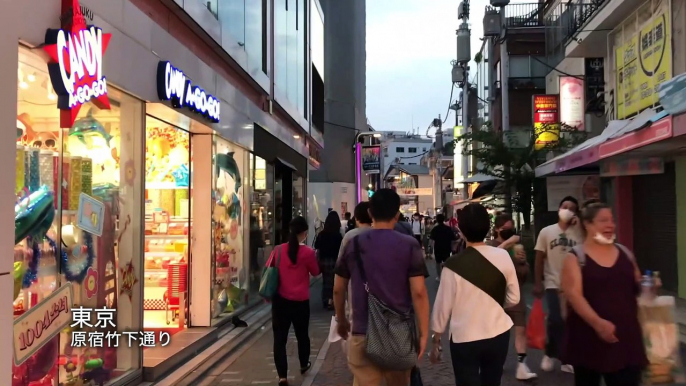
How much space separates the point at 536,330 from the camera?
6.18 meters

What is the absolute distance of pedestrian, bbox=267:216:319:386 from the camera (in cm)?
655

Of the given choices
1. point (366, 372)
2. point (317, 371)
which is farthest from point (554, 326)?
point (366, 372)

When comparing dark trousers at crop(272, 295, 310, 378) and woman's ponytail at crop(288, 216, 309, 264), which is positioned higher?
woman's ponytail at crop(288, 216, 309, 264)

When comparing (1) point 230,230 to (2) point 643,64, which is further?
(2) point 643,64

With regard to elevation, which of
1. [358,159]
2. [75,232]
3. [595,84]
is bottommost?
[75,232]

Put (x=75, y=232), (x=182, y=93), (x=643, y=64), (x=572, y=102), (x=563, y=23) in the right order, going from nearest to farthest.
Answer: (x=75, y=232) < (x=182, y=93) < (x=643, y=64) < (x=572, y=102) < (x=563, y=23)

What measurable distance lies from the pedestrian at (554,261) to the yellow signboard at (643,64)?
6.90 meters

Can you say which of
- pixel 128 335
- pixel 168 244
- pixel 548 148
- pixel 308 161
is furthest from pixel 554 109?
pixel 128 335

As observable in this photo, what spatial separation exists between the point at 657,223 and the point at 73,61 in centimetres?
1252

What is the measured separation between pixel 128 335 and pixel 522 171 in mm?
12887

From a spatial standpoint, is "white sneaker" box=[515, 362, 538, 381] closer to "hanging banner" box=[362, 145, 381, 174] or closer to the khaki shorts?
the khaki shorts

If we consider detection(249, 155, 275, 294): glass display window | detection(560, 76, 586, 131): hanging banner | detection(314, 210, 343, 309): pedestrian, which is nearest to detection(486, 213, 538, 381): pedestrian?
detection(314, 210, 343, 309): pedestrian

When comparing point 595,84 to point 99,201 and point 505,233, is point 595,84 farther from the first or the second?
point 99,201

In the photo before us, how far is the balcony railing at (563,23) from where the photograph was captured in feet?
52.3
